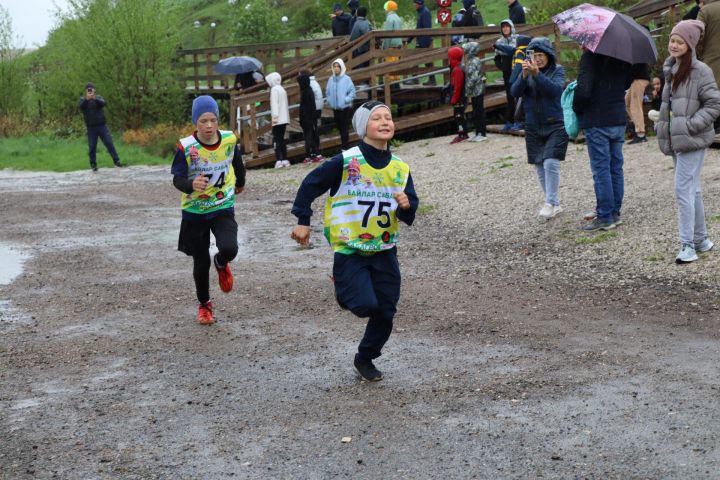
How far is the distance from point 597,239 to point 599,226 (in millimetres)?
352

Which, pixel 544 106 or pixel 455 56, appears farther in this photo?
pixel 455 56

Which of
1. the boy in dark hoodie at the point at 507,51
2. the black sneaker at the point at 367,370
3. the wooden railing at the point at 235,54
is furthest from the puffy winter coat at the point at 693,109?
the wooden railing at the point at 235,54

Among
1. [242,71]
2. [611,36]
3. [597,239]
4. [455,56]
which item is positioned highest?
[242,71]

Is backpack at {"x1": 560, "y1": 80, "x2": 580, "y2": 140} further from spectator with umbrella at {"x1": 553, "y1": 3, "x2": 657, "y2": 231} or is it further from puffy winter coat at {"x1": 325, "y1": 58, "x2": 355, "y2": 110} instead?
puffy winter coat at {"x1": 325, "y1": 58, "x2": 355, "y2": 110}

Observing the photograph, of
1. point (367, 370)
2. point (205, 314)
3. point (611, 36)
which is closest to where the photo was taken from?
point (367, 370)

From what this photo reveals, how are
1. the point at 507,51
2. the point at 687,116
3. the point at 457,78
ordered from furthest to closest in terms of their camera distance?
the point at 457,78 < the point at 507,51 < the point at 687,116

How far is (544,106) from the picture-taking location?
480 inches

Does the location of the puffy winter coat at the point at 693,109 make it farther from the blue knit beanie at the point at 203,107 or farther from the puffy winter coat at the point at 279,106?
the puffy winter coat at the point at 279,106

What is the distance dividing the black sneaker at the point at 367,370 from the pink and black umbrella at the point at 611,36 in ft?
16.6

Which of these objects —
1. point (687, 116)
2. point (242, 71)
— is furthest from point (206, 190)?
point (242, 71)

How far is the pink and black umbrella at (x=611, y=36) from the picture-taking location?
10648 millimetres

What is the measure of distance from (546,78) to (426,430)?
Answer: 6.99m

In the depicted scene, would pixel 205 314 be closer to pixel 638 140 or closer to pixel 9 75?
pixel 638 140

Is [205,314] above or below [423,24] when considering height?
below
